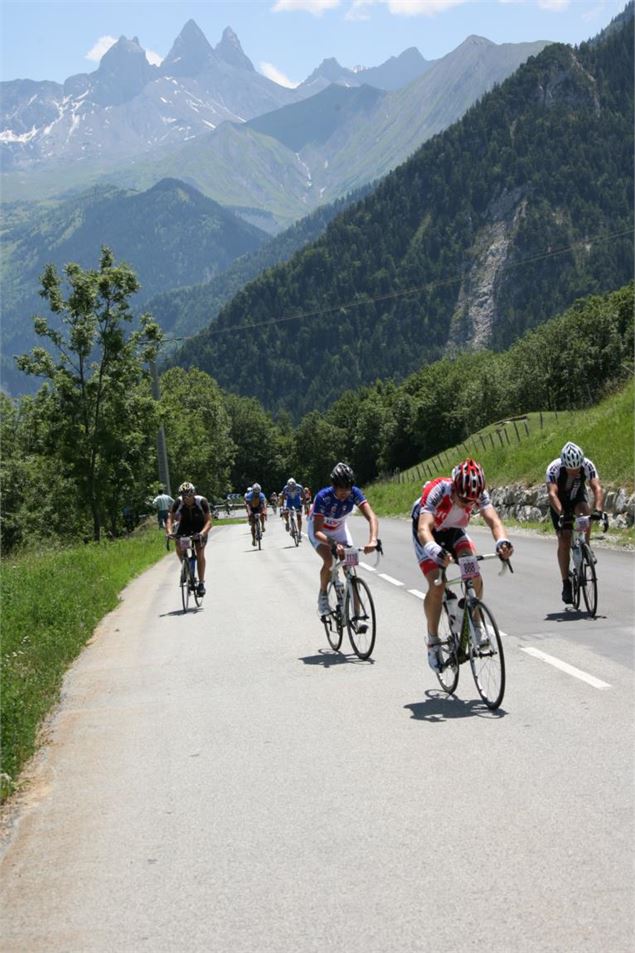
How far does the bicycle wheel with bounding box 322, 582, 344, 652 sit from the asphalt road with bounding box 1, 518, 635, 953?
10.5 inches

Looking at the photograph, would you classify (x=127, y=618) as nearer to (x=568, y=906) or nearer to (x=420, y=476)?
(x=568, y=906)

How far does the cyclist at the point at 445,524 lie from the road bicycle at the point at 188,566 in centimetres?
813

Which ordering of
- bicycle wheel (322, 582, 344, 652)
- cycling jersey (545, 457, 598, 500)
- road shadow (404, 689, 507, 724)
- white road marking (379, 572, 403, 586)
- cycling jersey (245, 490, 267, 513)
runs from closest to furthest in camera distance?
road shadow (404, 689, 507, 724)
bicycle wheel (322, 582, 344, 652)
cycling jersey (545, 457, 598, 500)
white road marking (379, 572, 403, 586)
cycling jersey (245, 490, 267, 513)

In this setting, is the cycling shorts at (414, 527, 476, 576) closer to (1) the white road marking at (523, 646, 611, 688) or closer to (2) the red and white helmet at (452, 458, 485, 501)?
(2) the red and white helmet at (452, 458, 485, 501)

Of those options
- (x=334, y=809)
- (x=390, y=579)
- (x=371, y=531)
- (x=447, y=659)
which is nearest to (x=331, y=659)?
(x=371, y=531)

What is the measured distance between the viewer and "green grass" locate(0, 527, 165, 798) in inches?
297

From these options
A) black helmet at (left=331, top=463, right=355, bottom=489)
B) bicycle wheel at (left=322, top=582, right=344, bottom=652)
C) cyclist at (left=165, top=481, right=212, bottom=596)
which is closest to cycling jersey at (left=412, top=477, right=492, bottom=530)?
black helmet at (left=331, top=463, right=355, bottom=489)

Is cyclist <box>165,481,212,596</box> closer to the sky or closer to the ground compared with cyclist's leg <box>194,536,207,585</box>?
closer to the sky

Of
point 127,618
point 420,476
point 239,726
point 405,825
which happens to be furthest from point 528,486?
point 420,476

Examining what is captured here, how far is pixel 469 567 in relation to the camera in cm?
757

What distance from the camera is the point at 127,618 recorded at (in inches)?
615

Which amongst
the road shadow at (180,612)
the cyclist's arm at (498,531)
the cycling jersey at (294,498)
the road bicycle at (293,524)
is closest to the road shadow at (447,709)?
the cyclist's arm at (498,531)

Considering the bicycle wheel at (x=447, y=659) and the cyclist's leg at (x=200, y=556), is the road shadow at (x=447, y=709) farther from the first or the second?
the cyclist's leg at (x=200, y=556)

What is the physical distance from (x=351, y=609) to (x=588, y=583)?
9.47ft
